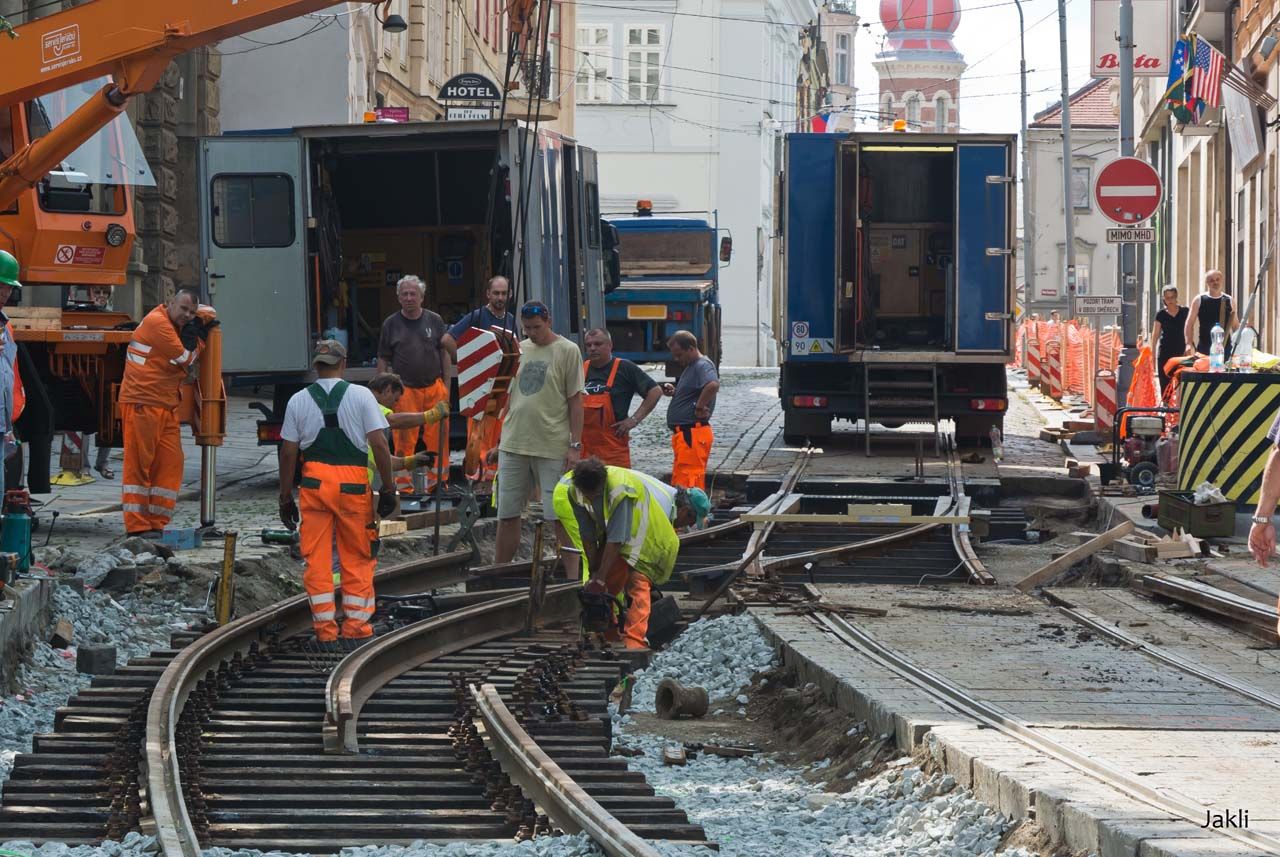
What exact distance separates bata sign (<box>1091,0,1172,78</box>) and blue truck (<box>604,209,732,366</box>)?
7.50 meters

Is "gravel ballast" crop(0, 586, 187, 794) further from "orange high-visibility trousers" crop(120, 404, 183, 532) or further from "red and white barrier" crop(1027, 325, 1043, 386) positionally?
"red and white barrier" crop(1027, 325, 1043, 386)

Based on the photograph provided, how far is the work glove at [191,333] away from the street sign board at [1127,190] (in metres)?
9.94

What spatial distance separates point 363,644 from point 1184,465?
7.38m

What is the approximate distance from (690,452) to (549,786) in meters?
9.02

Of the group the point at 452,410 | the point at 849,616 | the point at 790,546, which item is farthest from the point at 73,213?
the point at 849,616

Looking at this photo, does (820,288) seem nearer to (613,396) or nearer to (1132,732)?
(613,396)

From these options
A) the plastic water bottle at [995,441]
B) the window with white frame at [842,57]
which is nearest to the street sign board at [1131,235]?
the plastic water bottle at [995,441]

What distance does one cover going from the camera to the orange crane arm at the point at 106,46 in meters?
12.6

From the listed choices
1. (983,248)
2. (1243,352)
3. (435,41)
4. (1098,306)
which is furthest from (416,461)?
(435,41)

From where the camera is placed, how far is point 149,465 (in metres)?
13.7

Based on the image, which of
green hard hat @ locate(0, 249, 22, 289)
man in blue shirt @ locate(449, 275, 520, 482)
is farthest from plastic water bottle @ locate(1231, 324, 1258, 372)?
green hard hat @ locate(0, 249, 22, 289)

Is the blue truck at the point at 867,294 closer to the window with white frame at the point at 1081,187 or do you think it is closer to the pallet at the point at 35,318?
the pallet at the point at 35,318

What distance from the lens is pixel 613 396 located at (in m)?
14.2

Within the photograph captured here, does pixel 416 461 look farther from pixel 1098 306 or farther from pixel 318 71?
pixel 318 71
